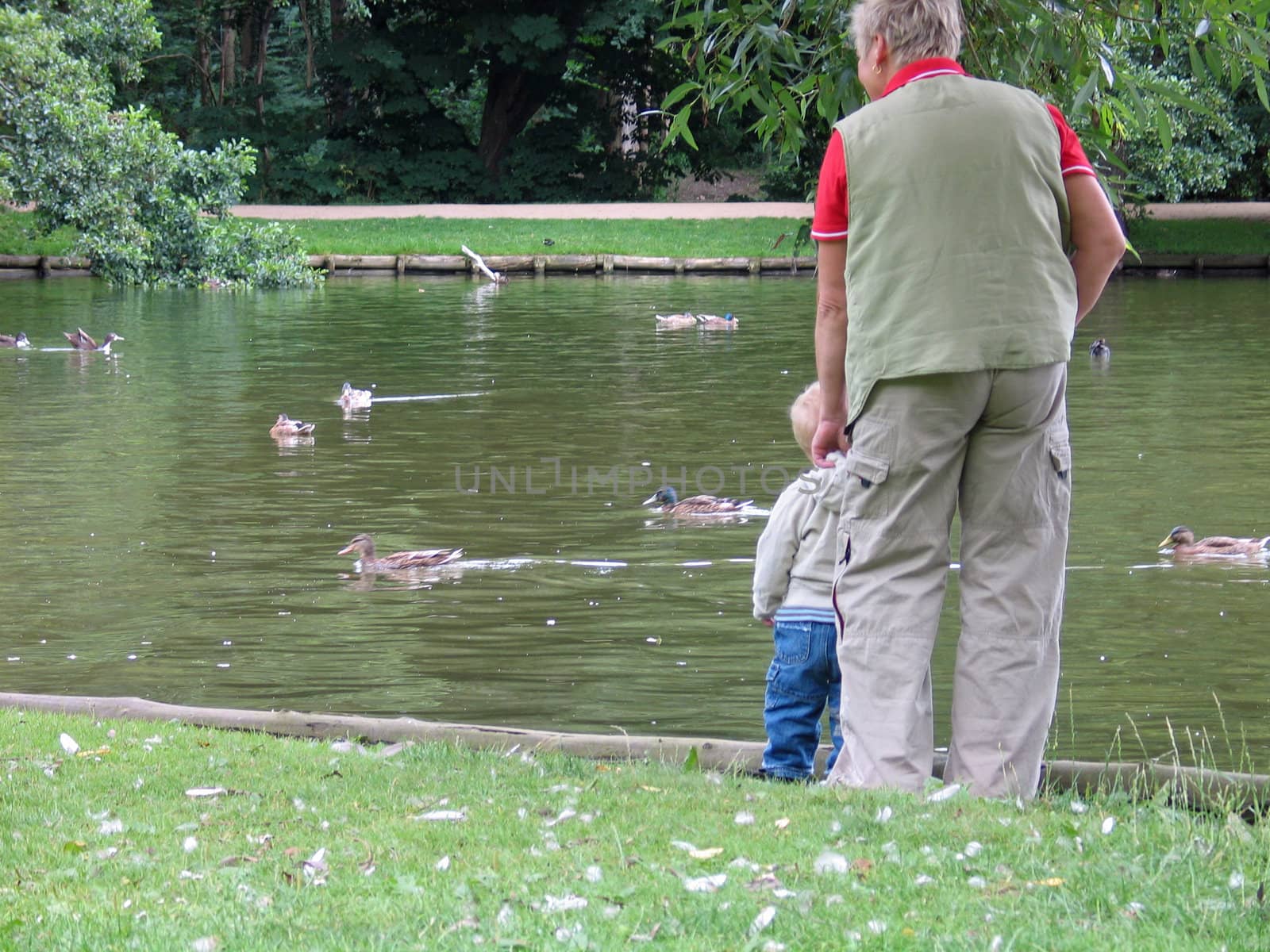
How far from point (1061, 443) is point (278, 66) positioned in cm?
5592

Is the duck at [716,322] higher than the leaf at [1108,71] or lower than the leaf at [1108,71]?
lower

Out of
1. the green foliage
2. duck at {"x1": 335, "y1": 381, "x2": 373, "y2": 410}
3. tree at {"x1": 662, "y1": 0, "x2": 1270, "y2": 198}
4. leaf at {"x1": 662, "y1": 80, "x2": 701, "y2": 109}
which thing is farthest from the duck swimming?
leaf at {"x1": 662, "y1": 80, "x2": 701, "y2": 109}

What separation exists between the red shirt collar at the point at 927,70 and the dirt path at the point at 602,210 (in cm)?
3684

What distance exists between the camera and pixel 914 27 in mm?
4707

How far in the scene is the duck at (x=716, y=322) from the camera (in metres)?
24.9

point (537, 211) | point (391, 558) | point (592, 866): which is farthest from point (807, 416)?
point (537, 211)

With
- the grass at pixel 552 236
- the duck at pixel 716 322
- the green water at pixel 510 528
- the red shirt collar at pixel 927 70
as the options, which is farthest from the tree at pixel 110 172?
the red shirt collar at pixel 927 70

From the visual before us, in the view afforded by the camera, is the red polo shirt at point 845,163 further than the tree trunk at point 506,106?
No

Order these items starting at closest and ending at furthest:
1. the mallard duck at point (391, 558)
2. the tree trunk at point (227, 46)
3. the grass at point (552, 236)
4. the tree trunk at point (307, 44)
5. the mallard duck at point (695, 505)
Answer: the mallard duck at point (391, 558) < the mallard duck at point (695, 505) < the grass at point (552, 236) < the tree trunk at point (227, 46) < the tree trunk at point (307, 44)

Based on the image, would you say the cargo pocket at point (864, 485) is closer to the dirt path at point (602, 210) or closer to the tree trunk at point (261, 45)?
the dirt path at point (602, 210)

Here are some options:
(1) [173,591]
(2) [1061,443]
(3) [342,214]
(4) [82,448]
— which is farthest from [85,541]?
(3) [342,214]

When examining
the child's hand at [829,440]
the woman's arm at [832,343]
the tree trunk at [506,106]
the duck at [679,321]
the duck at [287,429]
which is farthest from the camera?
the tree trunk at [506,106]

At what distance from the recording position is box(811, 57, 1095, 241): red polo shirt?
4.70 metres

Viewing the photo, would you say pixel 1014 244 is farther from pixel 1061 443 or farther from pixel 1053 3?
pixel 1053 3
